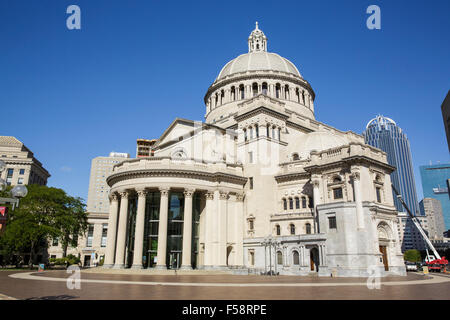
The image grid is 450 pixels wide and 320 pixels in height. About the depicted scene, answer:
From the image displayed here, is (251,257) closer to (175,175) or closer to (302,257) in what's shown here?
(302,257)

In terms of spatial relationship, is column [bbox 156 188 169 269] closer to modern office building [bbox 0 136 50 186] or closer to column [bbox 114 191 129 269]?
column [bbox 114 191 129 269]

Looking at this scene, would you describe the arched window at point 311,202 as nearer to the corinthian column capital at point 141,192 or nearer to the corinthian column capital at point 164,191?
the corinthian column capital at point 164,191

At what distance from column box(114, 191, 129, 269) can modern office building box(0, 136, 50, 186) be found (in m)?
64.7

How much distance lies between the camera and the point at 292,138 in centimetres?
6128

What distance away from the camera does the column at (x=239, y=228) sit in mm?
52403

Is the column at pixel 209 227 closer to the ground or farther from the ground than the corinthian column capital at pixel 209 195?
closer to the ground

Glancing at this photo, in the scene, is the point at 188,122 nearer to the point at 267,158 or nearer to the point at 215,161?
the point at 215,161

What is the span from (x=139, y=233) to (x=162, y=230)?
11.1 feet

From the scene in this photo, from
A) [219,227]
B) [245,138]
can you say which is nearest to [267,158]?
[245,138]

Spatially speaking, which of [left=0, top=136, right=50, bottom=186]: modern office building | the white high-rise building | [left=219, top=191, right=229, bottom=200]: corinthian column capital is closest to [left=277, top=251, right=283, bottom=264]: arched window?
[left=219, top=191, right=229, bottom=200]: corinthian column capital

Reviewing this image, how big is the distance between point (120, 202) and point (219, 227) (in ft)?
55.3

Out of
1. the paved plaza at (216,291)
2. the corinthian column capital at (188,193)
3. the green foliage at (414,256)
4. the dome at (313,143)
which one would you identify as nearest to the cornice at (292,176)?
the dome at (313,143)

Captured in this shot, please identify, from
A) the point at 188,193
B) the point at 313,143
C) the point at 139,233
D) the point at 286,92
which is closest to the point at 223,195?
the point at 188,193

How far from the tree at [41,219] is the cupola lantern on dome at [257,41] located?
55.0 metres
